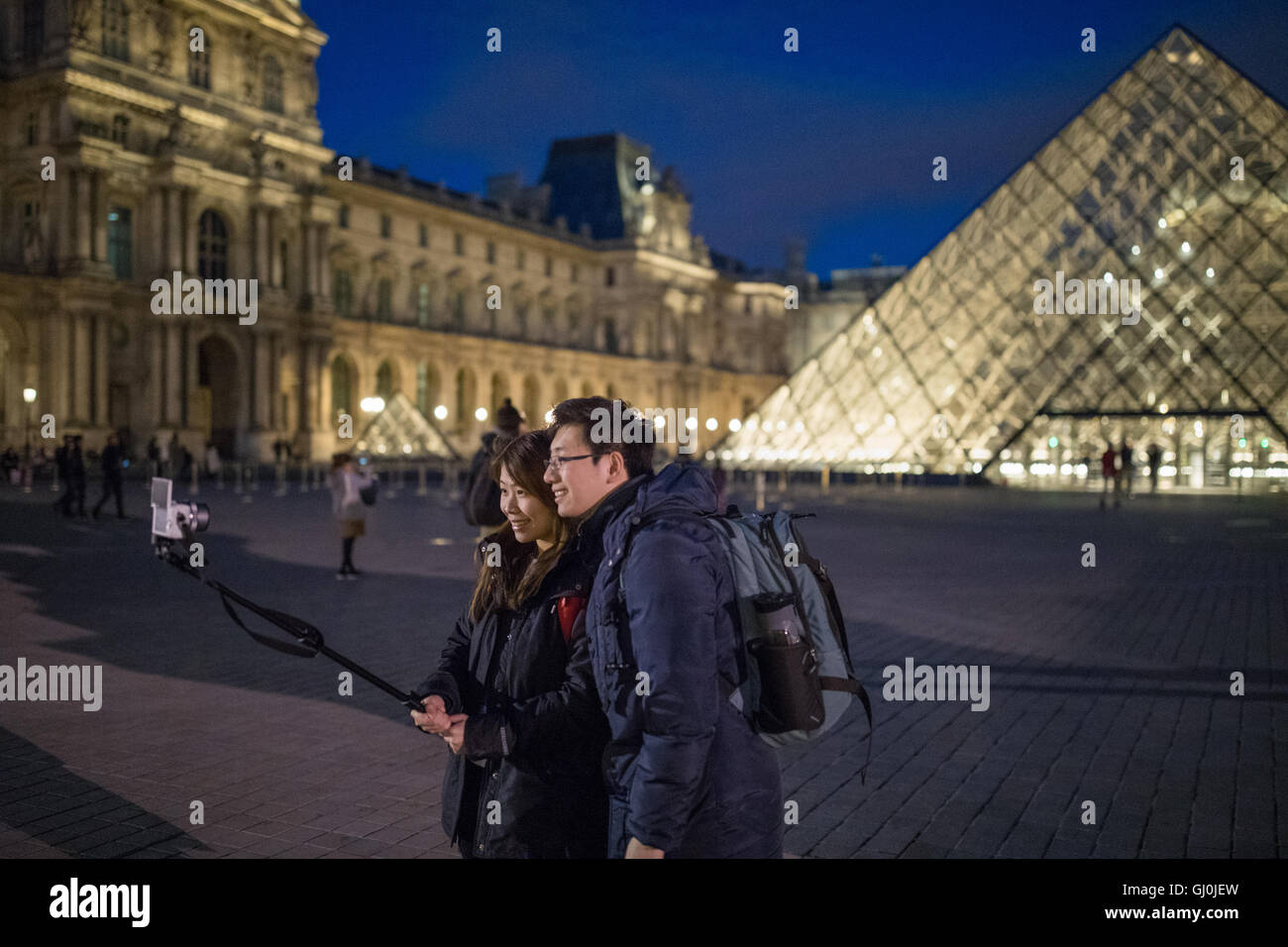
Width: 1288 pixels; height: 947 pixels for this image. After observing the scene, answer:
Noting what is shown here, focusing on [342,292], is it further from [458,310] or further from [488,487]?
[488,487]

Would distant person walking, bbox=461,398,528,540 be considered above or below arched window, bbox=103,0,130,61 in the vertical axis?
below

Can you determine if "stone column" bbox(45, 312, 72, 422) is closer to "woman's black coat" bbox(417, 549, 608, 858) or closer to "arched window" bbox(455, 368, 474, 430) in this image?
"arched window" bbox(455, 368, 474, 430)

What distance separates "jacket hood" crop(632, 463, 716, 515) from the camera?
7.92ft

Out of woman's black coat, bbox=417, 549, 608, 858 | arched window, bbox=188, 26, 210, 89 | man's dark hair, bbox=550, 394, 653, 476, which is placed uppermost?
arched window, bbox=188, 26, 210, 89

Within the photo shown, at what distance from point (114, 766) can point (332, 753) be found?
902 millimetres

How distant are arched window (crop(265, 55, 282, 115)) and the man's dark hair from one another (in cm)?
4686

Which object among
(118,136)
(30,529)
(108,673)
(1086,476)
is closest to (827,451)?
(1086,476)

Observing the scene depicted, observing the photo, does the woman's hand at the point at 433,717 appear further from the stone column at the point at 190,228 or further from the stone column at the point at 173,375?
the stone column at the point at 190,228

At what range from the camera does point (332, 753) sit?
18.1 feet

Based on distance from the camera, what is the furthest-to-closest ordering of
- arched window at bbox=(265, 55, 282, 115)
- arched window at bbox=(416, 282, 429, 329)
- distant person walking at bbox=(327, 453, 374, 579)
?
arched window at bbox=(416, 282, 429, 329) → arched window at bbox=(265, 55, 282, 115) → distant person walking at bbox=(327, 453, 374, 579)

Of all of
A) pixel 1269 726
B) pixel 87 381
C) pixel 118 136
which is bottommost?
pixel 1269 726

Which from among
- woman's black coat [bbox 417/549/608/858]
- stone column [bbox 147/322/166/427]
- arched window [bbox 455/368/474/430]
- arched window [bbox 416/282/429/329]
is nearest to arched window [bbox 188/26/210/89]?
stone column [bbox 147/322/166/427]
